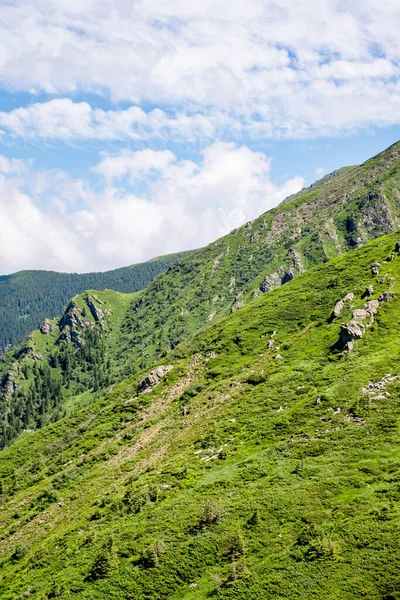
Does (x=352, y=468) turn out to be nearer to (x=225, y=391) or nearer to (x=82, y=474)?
(x=225, y=391)

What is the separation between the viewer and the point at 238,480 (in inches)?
1671

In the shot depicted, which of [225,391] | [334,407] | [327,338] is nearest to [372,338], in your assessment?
[327,338]

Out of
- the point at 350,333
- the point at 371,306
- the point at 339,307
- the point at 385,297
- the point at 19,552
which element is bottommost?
the point at 19,552

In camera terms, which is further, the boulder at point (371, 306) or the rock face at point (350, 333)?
the boulder at point (371, 306)

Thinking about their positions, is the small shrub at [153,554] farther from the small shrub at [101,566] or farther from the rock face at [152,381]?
A: the rock face at [152,381]

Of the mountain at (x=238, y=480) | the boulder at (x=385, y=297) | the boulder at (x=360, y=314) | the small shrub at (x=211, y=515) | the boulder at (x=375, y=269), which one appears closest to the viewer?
the mountain at (x=238, y=480)

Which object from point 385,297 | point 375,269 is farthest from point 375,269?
point 385,297

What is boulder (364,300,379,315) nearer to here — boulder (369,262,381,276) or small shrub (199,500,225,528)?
boulder (369,262,381,276)

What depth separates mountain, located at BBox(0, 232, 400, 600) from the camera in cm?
3014

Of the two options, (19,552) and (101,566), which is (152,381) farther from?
(101,566)

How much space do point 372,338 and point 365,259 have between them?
2021 inches

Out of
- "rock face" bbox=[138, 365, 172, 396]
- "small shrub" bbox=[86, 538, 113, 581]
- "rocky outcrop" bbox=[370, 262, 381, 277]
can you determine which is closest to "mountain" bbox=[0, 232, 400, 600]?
"small shrub" bbox=[86, 538, 113, 581]

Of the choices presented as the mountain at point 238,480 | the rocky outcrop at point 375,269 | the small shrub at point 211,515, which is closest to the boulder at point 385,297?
the mountain at point 238,480

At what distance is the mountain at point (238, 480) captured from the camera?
30.1 m
